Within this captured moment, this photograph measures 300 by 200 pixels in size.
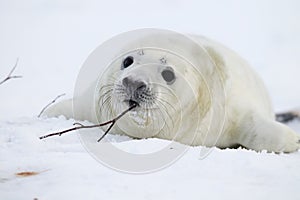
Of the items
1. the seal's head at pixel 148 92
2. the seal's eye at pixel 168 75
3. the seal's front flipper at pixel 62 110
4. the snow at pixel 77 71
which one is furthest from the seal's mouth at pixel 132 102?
the seal's front flipper at pixel 62 110

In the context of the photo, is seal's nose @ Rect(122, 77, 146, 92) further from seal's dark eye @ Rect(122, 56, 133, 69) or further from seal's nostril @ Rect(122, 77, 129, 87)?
seal's dark eye @ Rect(122, 56, 133, 69)

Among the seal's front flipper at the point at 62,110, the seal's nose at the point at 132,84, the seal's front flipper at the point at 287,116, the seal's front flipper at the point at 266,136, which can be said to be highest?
the seal's nose at the point at 132,84

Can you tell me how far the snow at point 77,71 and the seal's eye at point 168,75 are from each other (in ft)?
1.49

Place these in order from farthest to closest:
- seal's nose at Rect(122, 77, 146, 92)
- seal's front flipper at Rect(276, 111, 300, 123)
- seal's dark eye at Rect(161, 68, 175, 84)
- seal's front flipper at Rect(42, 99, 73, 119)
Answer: seal's front flipper at Rect(276, 111, 300, 123), seal's front flipper at Rect(42, 99, 73, 119), seal's dark eye at Rect(161, 68, 175, 84), seal's nose at Rect(122, 77, 146, 92)

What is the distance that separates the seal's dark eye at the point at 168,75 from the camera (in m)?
3.15

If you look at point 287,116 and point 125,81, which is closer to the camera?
point 125,81

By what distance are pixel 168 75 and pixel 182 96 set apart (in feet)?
0.58

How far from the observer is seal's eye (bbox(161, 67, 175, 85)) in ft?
10.3

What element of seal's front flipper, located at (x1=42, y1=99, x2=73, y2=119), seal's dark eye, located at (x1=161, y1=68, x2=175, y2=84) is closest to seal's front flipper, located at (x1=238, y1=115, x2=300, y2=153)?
seal's dark eye, located at (x1=161, y1=68, x2=175, y2=84)

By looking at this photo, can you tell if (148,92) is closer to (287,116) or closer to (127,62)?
(127,62)

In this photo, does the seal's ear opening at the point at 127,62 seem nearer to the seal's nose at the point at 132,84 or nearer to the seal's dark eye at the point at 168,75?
the seal's dark eye at the point at 168,75

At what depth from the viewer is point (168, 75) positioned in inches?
125

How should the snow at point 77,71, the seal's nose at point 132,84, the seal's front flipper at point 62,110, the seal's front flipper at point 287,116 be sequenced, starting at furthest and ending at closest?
1. the seal's front flipper at point 287,116
2. the seal's front flipper at point 62,110
3. the seal's nose at point 132,84
4. the snow at point 77,71

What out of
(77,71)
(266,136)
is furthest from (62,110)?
(77,71)
